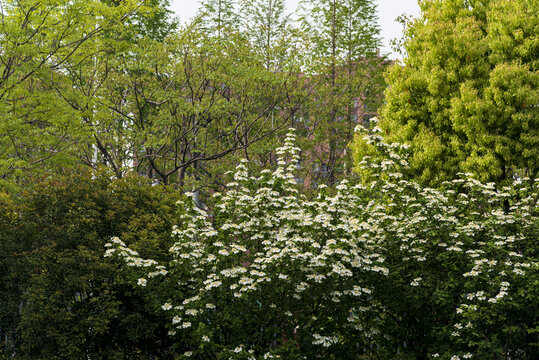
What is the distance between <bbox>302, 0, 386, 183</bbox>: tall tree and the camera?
63.6ft

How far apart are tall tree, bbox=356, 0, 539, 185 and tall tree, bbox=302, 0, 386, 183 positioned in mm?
6808

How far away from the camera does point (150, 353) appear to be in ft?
25.4

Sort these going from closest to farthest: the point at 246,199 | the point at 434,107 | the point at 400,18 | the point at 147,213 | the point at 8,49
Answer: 1. the point at 246,199
2. the point at 147,213
3. the point at 8,49
4. the point at 434,107
5. the point at 400,18

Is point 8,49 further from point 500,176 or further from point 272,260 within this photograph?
point 500,176

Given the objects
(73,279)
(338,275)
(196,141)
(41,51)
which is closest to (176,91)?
(196,141)

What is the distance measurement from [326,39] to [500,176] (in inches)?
474

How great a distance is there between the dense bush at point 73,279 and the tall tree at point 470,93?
625cm

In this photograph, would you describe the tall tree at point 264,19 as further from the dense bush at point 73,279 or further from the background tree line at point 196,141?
the dense bush at point 73,279

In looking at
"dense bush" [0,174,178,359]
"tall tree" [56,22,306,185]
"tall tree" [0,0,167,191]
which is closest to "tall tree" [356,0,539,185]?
"tall tree" [56,22,306,185]

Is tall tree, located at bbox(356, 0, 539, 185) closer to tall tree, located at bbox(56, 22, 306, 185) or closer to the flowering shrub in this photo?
the flowering shrub

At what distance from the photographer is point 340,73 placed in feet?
66.9

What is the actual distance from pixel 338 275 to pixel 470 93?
5.94 metres

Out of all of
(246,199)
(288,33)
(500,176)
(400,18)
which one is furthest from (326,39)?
(246,199)

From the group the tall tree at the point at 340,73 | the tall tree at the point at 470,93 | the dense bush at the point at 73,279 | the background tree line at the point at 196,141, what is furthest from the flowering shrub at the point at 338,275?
the tall tree at the point at 340,73
